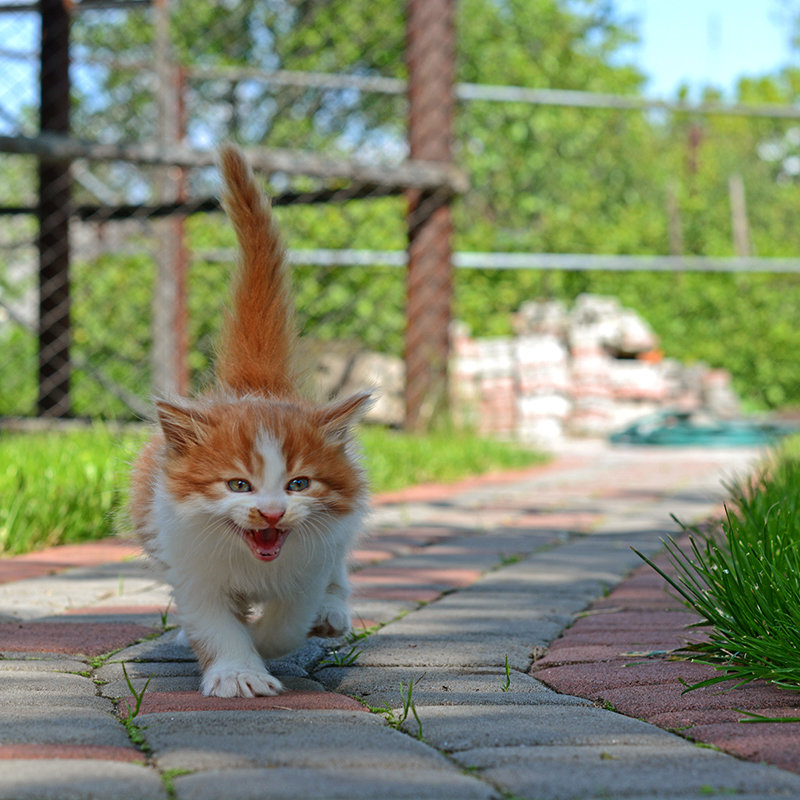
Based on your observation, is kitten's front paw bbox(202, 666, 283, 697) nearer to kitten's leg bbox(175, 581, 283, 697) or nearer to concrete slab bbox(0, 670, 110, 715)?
kitten's leg bbox(175, 581, 283, 697)

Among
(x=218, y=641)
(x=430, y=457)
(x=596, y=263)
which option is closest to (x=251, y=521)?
(x=218, y=641)

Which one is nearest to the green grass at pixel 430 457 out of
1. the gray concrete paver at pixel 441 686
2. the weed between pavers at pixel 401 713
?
the gray concrete paver at pixel 441 686

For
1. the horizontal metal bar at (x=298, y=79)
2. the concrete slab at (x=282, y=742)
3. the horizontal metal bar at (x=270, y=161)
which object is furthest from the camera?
the horizontal metal bar at (x=298, y=79)

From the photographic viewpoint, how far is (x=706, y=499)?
6.25 metres

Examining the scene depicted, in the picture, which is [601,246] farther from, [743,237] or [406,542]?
[406,542]

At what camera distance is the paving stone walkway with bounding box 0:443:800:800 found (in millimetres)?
1595

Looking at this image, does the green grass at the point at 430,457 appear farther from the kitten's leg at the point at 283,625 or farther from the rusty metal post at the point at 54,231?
the kitten's leg at the point at 283,625

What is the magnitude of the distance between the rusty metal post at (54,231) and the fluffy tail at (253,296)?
16.2 feet

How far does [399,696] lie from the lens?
223 centimetres

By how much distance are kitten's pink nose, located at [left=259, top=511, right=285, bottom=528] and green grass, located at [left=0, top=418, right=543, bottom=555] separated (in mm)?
1083

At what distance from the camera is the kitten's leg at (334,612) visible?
276cm

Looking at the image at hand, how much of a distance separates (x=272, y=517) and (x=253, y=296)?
87cm

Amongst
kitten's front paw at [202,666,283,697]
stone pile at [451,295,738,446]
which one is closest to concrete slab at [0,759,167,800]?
kitten's front paw at [202,666,283,697]

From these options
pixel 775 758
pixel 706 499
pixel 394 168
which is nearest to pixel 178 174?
pixel 394 168
